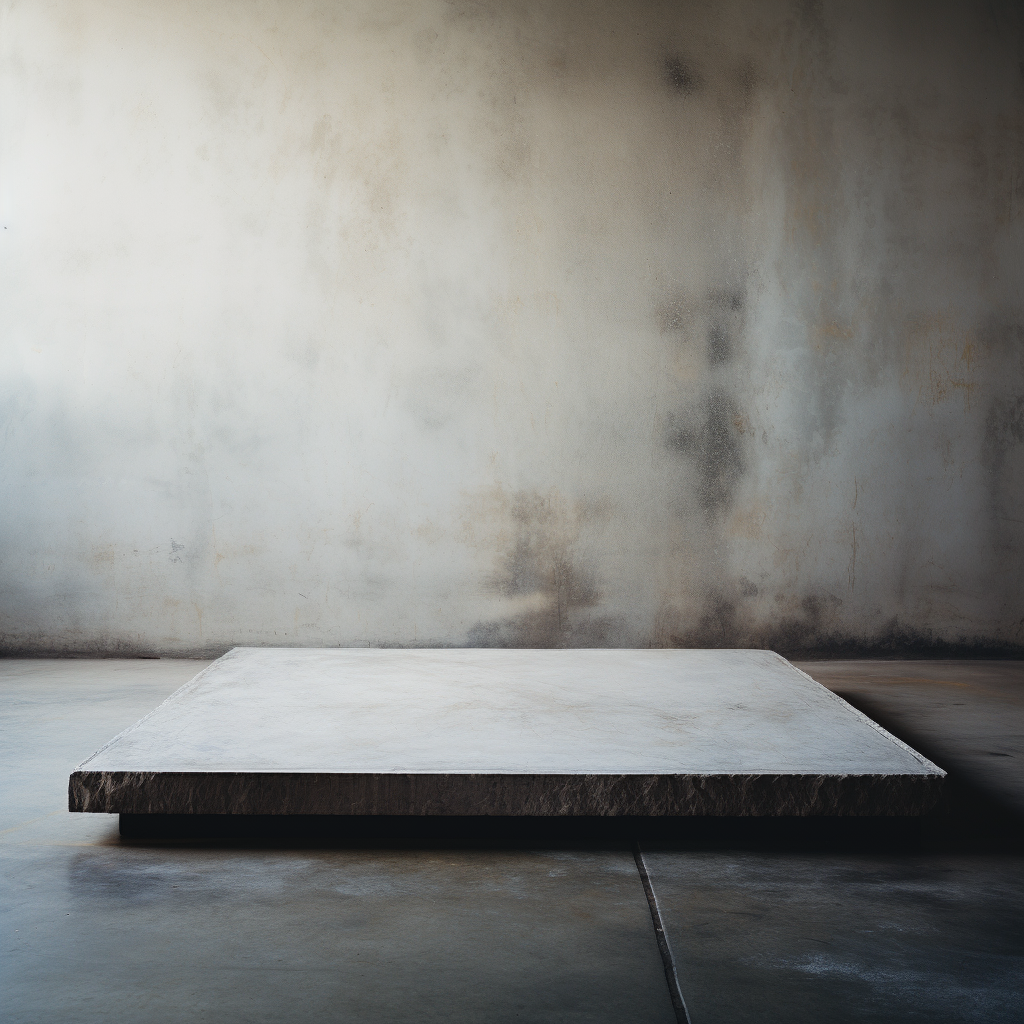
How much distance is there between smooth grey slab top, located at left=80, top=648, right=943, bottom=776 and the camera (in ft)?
6.31

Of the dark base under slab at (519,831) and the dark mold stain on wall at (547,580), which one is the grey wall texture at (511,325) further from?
the dark base under slab at (519,831)

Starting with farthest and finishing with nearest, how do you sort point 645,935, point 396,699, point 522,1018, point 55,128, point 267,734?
1. point 55,128
2. point 396,699
3. point 267,734
4. point 645,935
5. point 522,1018

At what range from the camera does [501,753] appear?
1.97 m

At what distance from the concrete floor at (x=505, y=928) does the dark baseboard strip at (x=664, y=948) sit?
0.04ft

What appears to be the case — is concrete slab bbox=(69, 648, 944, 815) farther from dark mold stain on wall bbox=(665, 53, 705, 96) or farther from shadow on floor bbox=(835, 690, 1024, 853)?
dark mold stain on wall bbox=(665, 53, 705, 96)

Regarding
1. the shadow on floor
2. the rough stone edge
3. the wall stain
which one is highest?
the wall stain

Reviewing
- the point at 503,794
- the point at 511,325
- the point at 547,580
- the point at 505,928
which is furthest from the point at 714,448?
the point at 505,928

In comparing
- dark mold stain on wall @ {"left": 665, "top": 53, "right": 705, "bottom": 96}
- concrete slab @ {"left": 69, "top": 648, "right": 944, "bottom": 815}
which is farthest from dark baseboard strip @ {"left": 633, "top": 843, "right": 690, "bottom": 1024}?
dark mold stain on wall @ {"left": 665, "top": 53, "right": 705, "bottom": 96}

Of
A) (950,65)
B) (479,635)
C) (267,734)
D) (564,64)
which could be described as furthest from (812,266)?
(267,734)

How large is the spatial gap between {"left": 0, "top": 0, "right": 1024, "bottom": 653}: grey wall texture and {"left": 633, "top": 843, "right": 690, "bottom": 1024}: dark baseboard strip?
266cm

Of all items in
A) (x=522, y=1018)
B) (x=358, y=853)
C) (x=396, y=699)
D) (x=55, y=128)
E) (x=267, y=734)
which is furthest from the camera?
(x=55, y=128)

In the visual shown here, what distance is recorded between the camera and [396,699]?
2475 mm

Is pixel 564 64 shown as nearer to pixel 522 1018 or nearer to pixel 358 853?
pixel 358 853

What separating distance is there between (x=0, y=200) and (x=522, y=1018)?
172 inches
